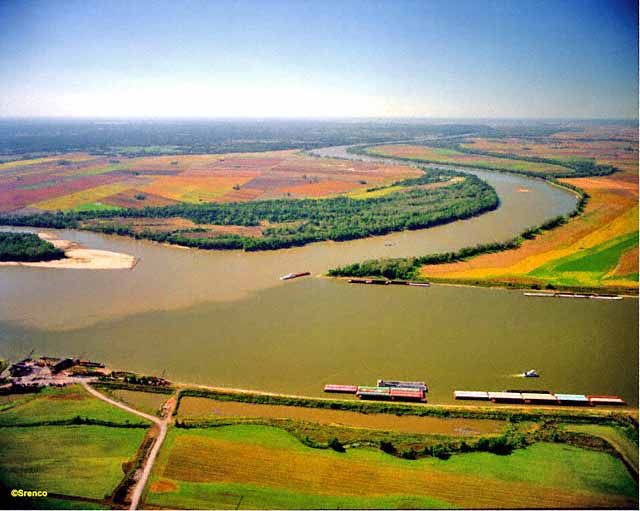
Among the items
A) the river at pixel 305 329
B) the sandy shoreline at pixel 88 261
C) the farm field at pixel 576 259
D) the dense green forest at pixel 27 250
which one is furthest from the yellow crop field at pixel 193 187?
the farm field at pixel 576 259

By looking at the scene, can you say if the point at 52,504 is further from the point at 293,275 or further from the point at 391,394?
the point at 293,275

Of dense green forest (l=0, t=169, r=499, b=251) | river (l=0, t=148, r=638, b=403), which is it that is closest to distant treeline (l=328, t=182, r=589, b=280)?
river (l=0, t=148, r=638, b=403)

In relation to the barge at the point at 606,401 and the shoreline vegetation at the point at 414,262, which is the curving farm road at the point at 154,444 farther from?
the shoreline vegetation at the point at 414,262

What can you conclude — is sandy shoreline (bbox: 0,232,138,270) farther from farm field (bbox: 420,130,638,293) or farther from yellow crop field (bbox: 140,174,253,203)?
farm field (bbox: 420,130,638,293)

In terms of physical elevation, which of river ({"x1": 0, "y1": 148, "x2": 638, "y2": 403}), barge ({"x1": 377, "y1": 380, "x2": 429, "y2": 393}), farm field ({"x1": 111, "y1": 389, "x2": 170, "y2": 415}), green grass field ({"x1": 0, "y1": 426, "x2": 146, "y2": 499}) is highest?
river ({"x1": 0, "y1": 148, "x2": 638, "y2": 403})

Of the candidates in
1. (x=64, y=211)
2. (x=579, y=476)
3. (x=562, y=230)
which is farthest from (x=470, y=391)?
(x=64, y=211)

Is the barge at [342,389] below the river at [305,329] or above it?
below
